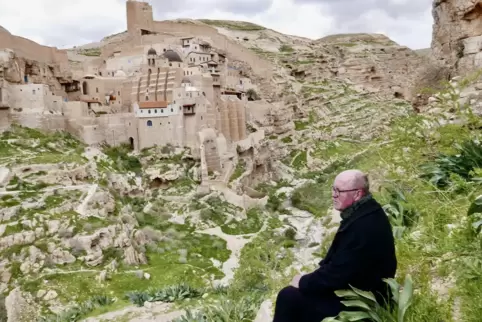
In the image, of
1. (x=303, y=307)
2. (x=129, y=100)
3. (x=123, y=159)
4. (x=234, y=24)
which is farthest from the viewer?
(x=234, y=24)

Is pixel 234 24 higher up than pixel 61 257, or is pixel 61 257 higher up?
pixel 234 24

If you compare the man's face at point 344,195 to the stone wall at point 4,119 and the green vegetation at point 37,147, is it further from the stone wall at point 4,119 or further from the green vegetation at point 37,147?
the stone wall at point 4,119

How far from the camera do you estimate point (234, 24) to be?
10969 cm

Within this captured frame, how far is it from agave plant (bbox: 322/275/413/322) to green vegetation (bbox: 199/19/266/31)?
332 feet

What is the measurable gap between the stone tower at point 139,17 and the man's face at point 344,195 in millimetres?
51374

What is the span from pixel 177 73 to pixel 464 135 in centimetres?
2827

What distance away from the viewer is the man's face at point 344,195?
A: 381cm

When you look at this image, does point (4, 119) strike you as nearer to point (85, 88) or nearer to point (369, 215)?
point (85, 88)

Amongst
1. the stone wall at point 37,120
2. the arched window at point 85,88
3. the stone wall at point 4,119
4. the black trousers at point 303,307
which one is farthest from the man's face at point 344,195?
the arched window at point 85,88

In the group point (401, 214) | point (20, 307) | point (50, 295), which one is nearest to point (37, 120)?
point (50, 295)

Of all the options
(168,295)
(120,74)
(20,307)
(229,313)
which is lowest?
(20,307)

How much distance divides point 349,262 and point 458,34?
32.6ft

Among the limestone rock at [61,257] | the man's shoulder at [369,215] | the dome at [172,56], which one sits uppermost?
the dome at [172,56]

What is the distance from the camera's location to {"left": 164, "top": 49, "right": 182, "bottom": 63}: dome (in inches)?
1543
